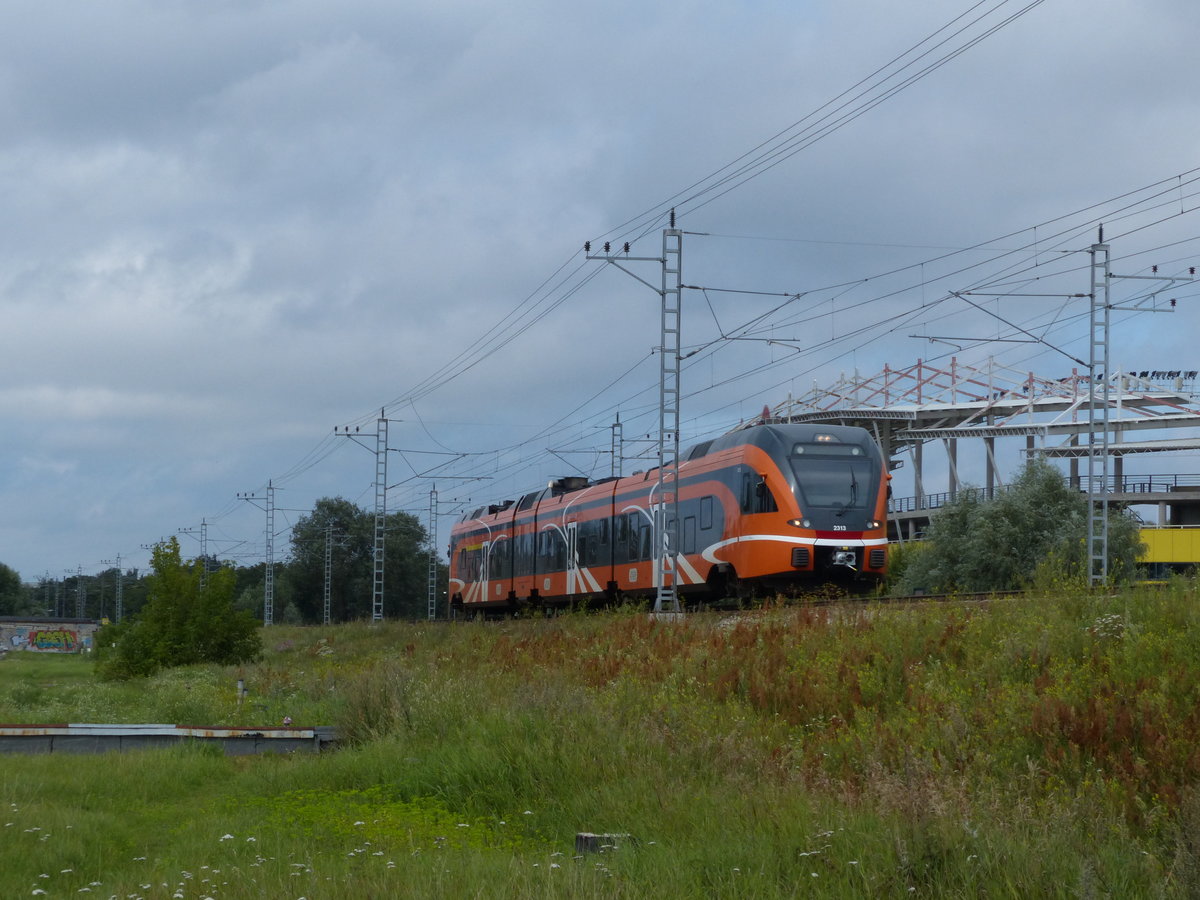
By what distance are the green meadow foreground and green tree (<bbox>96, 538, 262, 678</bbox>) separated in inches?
710

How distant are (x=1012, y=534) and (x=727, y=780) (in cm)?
4679

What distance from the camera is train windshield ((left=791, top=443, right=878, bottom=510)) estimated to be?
84.8ft

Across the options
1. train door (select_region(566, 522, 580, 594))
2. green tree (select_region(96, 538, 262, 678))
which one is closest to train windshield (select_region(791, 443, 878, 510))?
train door (select_region(566, 522, 580, 594))

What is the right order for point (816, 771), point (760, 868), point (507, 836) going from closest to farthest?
point (760, 868)
point (507, 836)
point (816, 771)

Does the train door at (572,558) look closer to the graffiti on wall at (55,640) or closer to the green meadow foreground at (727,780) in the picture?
the green meadow foreground at (727,780)

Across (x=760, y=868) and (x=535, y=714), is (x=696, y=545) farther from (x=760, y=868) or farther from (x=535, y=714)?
(x=760, y=868)

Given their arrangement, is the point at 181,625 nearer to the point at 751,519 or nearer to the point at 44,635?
the point at 751,519

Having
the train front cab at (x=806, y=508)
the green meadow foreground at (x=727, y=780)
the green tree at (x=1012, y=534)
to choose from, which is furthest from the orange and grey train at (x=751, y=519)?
the green tree at (x=1012, y=534)

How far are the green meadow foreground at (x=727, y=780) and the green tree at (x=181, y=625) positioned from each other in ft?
59.2

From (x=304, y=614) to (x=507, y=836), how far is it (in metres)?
105

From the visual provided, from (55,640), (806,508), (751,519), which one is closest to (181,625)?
(751,519)

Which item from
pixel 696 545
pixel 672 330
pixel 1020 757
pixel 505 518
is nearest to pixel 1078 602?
pixel 1020 757

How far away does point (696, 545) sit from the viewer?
29172 mm

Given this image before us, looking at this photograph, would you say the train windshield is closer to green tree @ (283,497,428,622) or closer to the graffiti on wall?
the graffiti on wall
